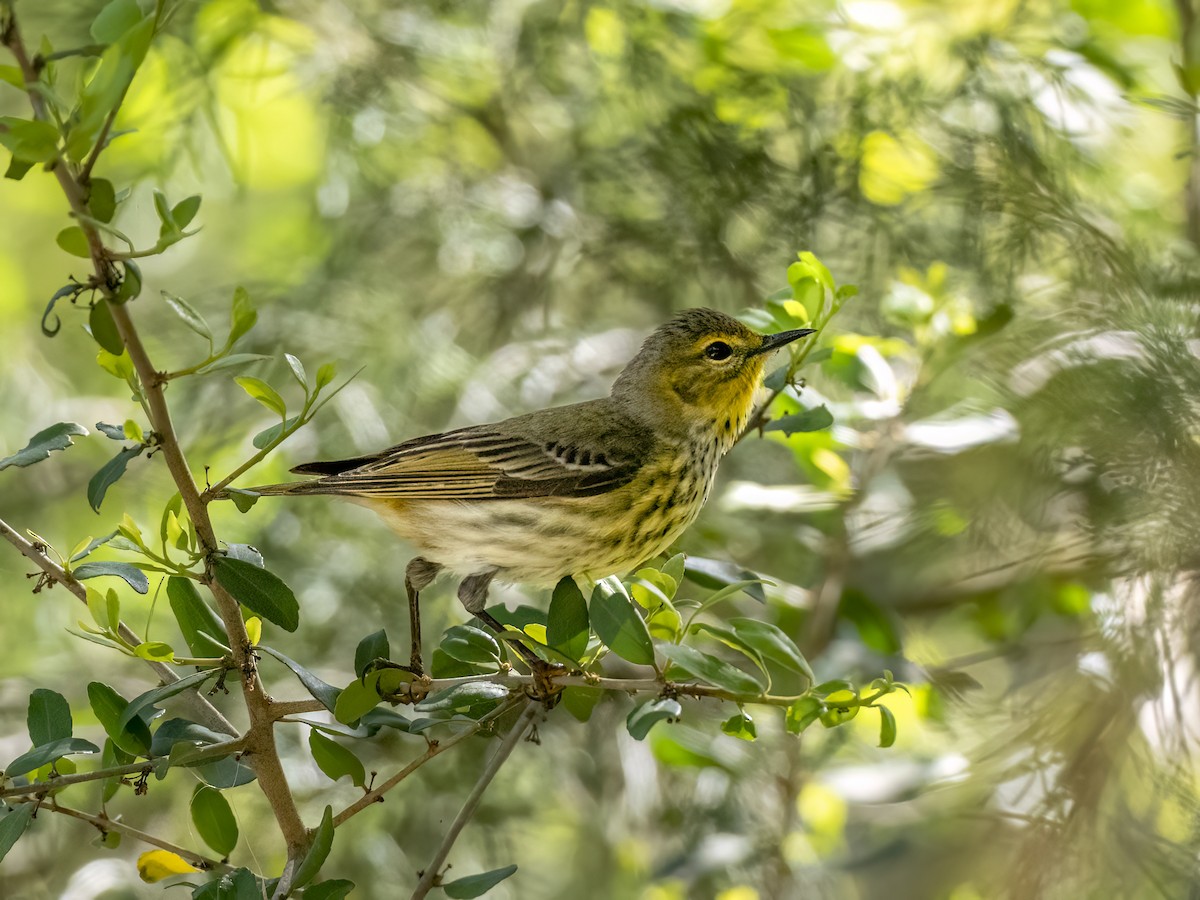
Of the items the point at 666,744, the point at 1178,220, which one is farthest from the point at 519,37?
the point at 666,744

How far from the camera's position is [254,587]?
1899mm

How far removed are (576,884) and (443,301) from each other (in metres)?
2.22

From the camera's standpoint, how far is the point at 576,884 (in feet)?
13.9

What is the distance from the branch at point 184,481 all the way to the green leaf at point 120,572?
Answer: 4.0 inches

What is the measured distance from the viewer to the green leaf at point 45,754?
1852 mm

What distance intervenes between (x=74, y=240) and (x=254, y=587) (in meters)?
0.62

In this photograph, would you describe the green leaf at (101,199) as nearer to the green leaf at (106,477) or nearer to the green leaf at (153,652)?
the green leaf at (106,477)

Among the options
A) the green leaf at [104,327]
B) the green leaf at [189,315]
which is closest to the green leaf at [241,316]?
the green leaf at [189,315]

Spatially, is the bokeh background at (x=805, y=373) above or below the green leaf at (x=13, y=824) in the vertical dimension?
below

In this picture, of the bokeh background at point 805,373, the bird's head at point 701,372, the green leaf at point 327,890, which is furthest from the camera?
the bird's head at point 701,372

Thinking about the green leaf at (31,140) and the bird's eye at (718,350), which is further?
the bird's eye at (718,350)

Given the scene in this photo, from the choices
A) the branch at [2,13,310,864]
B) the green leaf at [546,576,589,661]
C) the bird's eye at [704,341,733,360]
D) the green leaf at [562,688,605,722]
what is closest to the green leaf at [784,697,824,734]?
the green leaf at [546,576,589,661]

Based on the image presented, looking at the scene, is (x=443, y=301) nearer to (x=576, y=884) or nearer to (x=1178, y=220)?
(x=576, y=884)

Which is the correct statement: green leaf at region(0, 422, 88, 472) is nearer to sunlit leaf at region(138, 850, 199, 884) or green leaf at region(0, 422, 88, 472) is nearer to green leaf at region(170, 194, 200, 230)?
green leaf at region(170, 194, 200, 230)
